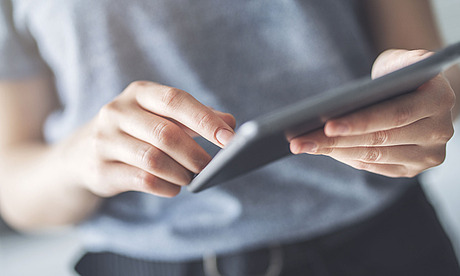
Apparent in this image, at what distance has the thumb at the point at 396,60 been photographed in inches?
11.1

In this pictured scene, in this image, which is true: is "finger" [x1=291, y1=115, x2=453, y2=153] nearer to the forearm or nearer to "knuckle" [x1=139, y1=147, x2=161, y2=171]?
"knuckle" [x1=139, y1=147, x2=161, y2=171]

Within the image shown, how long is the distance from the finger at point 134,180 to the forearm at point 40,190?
0.11m

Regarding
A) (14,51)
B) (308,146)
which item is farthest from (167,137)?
(14,51)

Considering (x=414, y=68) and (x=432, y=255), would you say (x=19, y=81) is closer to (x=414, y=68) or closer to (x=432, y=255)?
(x=414, y=68)

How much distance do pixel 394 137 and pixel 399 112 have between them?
1.3 inches

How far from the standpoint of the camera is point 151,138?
28 cm

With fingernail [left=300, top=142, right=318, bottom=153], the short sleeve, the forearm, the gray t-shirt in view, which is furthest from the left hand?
the short sleeve

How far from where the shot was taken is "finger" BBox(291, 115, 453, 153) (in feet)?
0.81

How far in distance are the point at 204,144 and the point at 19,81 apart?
1.05 ft

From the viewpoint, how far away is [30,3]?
1.43ft

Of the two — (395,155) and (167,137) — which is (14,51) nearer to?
(167,137)

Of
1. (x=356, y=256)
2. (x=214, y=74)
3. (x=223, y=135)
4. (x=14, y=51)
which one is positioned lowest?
(x=356, y=256)

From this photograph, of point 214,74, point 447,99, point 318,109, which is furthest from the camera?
point 214,74

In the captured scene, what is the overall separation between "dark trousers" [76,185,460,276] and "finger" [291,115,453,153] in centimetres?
21
